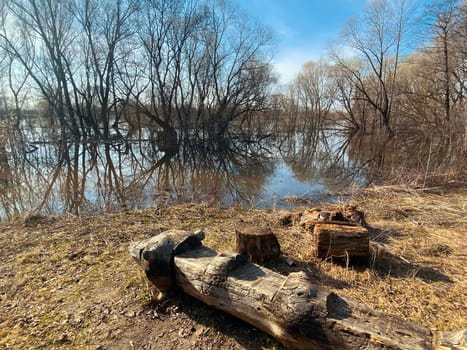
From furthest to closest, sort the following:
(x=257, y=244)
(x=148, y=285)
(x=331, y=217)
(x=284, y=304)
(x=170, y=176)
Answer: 1. (x=170, y=176)
2. (x=331, y=217)
3. (x=257, y=244)
4. (x=148, y=285)
5. (x=284, y=304)

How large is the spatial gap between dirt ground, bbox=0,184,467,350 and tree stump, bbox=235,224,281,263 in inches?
9.4

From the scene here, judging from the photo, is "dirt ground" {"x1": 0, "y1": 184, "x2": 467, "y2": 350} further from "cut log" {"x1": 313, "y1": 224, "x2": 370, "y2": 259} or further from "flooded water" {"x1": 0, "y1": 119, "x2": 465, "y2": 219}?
"flooded water" {"x1": 0, "y1": 119, "x2": 465, "y2": 219}

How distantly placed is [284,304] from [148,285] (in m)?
1.81

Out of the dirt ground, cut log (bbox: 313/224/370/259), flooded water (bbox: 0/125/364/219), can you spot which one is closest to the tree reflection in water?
flooded water (bbox: 0/125/364/219)

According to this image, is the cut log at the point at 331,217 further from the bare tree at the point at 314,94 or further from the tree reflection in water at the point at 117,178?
the bare tree at the point at 314,94

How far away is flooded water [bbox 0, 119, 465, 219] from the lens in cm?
782

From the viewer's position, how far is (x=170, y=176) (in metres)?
11.3

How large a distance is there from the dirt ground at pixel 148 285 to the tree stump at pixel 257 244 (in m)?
0.24

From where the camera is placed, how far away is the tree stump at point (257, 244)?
3635 millimetres

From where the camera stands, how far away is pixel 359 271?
139 inches

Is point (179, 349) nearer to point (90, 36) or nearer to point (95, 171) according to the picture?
point (95, 171)

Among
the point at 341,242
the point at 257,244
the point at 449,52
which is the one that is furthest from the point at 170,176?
the point at 449,52

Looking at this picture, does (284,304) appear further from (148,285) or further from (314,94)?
(314,94)

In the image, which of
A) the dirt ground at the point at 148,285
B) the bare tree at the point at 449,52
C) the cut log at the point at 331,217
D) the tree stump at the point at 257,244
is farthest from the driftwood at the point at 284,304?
the bare tree at the point at 449,52
